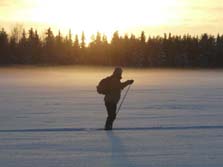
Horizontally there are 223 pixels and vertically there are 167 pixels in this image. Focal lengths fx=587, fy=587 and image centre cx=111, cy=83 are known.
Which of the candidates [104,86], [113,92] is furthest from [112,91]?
[104,86]

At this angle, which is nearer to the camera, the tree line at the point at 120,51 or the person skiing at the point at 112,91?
the person skiing at the point at 112,91

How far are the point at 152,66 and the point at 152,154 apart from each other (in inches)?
4878

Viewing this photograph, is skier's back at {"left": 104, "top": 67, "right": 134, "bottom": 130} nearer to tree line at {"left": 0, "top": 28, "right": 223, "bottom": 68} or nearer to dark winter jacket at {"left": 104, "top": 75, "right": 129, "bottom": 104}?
dark winter jacket at {"left": 104, "top": 75, "right": 129, "bottom": 104}

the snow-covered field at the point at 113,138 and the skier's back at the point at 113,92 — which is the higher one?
the skier's back at the point at 113,92

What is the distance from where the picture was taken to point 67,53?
142 meters

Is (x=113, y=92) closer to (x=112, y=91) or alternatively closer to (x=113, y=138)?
(x=112, y=91)

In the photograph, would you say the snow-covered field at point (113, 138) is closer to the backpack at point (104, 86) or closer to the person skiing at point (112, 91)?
the person skiing at point (112, 91)

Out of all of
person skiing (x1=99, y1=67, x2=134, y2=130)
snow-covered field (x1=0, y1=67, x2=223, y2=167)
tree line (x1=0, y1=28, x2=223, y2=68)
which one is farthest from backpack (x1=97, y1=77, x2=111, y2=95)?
tree line (x1=0, y1=28, x2=223, y2=68)

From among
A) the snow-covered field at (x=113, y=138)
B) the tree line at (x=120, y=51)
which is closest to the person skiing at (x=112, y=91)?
the snow-covered field at (x=113, y=138)

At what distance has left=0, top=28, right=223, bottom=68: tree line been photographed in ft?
436

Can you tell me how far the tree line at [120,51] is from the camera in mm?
132875

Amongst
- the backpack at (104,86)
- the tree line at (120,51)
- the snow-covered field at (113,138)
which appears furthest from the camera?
the tree line at (120,51)

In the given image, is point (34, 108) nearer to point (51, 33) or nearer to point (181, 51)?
point (181, 51)

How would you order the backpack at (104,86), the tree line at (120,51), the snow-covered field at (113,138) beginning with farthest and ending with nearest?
the tree line at (120,51)
the backpack at (104,86)
the snow-covered field at (113,138)
